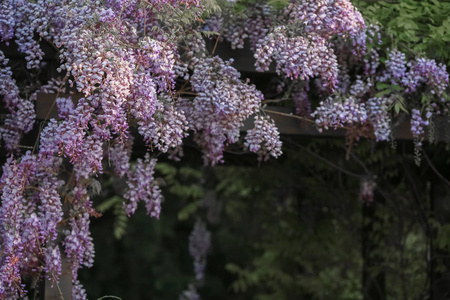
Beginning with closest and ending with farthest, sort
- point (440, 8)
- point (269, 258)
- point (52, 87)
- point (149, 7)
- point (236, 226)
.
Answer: point (149, 7)
point (52, 87)
point (440, 8)
point (269, 258)
point (236, 226)

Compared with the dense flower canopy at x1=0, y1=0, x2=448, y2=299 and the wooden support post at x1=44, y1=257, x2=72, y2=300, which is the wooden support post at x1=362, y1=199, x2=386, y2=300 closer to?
the dense flower canopy at x1=0, y1=0, x2=448, y2=299

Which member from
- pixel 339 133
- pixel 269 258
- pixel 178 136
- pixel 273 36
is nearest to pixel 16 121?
pixel 178 136

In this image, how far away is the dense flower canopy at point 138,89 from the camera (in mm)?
3771

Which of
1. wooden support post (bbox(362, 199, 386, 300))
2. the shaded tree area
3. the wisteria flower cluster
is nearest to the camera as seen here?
the wisteria flower cluster

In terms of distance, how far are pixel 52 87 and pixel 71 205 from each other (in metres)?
0.66

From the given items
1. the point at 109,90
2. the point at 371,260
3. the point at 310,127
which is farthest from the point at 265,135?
the point at 371,260

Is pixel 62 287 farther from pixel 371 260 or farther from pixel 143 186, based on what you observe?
pixel 371 260

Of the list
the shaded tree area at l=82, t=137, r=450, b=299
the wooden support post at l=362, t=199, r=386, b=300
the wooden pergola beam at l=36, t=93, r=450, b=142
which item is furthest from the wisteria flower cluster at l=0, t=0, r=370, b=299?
the wooden support post at l=362, t=199, r=386, b=300

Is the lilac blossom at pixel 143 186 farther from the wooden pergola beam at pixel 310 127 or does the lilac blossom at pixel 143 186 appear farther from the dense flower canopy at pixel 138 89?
the wooden pergola beam at pixel 310 127

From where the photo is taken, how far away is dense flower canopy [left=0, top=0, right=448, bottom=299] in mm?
3771

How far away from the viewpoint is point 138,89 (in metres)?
3.80

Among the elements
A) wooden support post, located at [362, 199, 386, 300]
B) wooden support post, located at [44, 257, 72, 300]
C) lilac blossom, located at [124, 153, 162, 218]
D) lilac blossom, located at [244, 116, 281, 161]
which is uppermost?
lilac blossom, located at [244, 116, 281, 161]

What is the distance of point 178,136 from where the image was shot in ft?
13.4

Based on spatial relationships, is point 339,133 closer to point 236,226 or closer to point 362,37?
point 362,37
